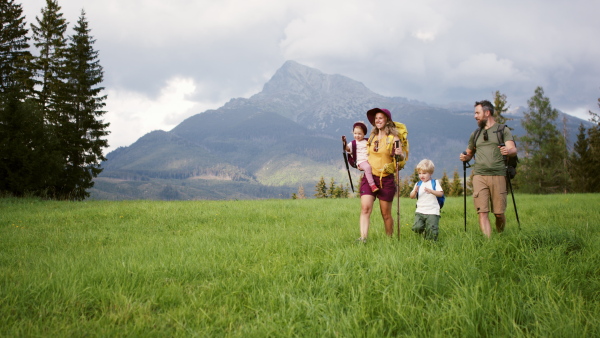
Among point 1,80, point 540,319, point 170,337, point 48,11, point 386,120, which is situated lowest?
point 170,337

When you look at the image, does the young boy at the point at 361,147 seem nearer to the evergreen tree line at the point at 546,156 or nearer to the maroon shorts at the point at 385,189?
the maroon shorts at the point at 385,189

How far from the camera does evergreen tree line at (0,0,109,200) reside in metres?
18.7

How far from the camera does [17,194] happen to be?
19297mm

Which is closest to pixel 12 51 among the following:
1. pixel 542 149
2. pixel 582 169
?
pixel 542 149

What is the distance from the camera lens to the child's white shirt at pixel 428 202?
5.48m

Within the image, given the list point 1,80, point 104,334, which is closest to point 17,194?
point 1,80

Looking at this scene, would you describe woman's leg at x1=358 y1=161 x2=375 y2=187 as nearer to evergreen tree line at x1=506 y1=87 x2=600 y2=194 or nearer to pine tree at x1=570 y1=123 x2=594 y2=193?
evergreen tree line at x1=506 y1=87 x2=600 y2=194

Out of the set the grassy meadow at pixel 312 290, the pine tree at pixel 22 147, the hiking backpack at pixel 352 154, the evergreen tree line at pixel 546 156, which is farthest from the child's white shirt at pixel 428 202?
the evergreen tree line at pixel 546 156

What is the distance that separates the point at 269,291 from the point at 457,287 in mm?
1943

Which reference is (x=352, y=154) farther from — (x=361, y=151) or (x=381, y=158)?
(x=381, y=158)

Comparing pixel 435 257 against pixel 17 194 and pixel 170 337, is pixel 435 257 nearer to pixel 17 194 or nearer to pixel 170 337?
pixel 170 337

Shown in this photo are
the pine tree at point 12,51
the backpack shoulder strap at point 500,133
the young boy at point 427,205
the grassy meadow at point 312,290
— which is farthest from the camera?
the pine tree at point 12,51

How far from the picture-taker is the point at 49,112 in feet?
82.0

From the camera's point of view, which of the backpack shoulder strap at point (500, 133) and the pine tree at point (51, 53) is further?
the pine tree at point (51, 53)
